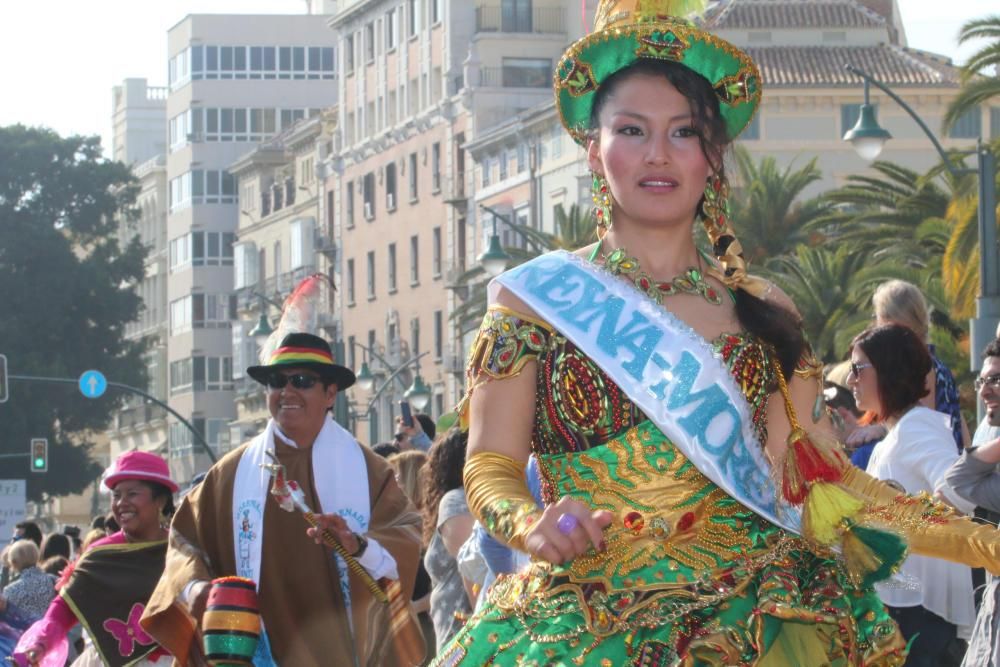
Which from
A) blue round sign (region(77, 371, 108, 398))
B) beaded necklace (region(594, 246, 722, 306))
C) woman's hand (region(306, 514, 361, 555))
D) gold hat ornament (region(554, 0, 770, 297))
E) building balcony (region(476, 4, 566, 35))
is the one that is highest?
building balcony (region(476, 4, 566, 35))

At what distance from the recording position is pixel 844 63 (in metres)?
60.4

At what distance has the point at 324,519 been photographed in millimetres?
8805

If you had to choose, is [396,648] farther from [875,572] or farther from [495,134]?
[495,134]

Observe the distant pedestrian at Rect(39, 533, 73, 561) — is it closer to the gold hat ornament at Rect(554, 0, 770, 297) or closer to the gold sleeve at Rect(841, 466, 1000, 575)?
the gold hat ornament at Rect(554, 0, 770, 297)

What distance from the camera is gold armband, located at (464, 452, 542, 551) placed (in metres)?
4.21

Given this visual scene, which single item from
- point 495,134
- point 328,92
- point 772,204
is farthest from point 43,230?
point 772,204

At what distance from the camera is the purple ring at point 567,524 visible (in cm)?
404

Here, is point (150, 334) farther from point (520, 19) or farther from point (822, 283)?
point (822, 283)

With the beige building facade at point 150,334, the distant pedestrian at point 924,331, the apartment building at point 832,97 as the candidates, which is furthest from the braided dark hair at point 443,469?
the beige building facade at point 150,334

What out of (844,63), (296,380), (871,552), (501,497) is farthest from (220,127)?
(871,552)

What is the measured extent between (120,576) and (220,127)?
307 feet

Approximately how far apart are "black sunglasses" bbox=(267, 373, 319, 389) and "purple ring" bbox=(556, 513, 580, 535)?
5.65 metres

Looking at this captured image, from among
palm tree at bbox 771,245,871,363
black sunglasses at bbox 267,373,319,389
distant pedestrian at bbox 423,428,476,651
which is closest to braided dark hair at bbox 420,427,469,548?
distant pedestrian at bbox 423,428,476,651

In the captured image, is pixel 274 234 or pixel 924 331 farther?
pixel 274 234
